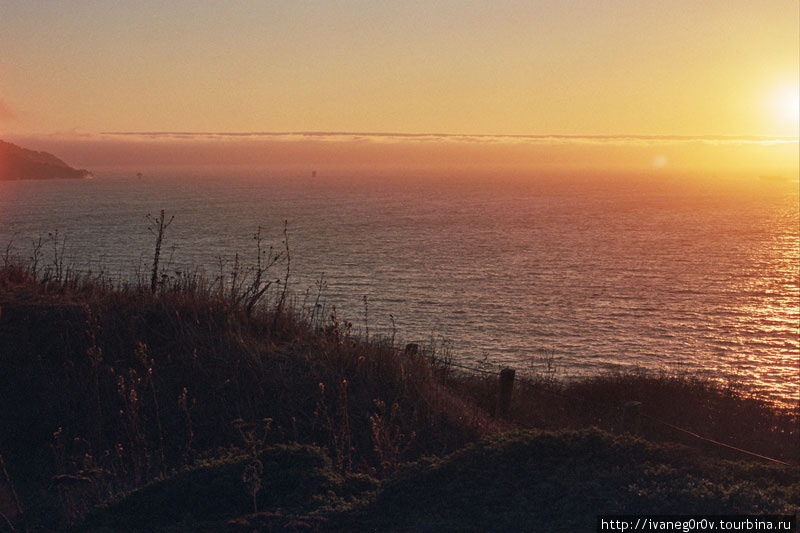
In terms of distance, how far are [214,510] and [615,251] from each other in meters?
75.8

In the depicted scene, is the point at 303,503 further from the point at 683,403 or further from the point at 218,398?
the point at 683,403

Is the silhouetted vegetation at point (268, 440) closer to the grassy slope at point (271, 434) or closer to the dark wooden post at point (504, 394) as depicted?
the grassy slope at point (271, 434)

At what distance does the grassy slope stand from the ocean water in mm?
3551

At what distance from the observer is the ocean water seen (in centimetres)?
3812

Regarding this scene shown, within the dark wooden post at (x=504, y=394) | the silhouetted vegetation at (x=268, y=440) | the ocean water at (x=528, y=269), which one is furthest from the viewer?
the ocean water at (x=528, y=269)

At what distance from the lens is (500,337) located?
1555 inches

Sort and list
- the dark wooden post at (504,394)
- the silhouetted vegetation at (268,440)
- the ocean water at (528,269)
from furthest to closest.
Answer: the ocean water at (528,269)
the dark wooden post at (504,394)
the silhouetted vegetation at (268,440)

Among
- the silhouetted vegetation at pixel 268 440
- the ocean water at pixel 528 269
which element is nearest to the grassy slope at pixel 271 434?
the silhouetted vegetation at pixel 268 440

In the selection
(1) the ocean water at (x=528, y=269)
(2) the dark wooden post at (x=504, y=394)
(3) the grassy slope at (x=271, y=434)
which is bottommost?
(1) the ocean water at (x=528, y=269)

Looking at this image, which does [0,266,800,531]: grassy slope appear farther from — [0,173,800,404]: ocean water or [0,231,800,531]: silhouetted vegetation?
[0,173,800,404]: ocean water

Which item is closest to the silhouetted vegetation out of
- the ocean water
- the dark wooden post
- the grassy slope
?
the grassy slope

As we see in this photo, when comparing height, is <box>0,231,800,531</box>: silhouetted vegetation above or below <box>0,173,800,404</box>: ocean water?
above

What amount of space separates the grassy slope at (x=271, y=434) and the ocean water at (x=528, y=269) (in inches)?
140

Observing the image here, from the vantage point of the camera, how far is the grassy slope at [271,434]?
4664 millimetres
